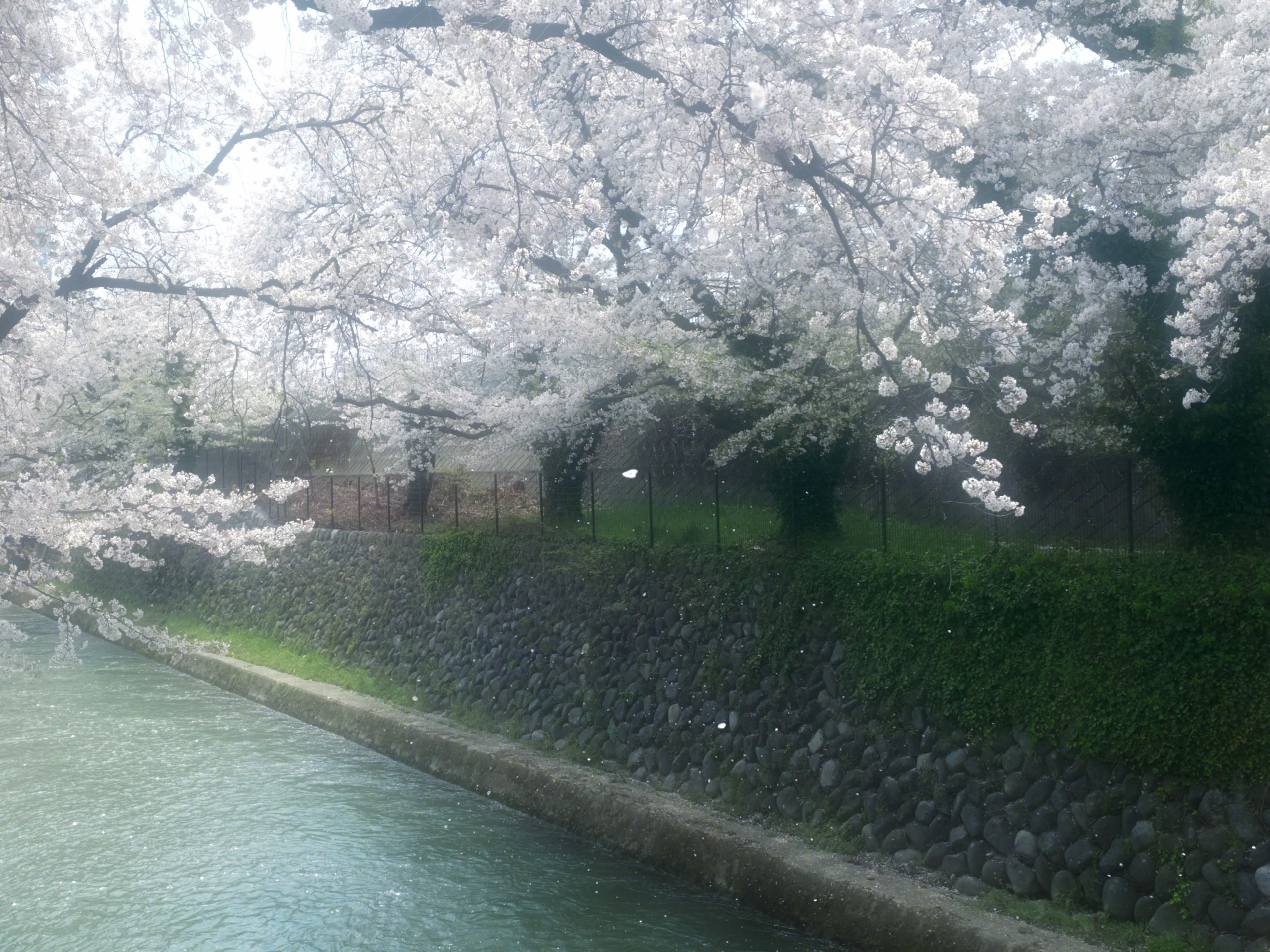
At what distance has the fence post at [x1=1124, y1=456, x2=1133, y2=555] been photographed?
7742 mm

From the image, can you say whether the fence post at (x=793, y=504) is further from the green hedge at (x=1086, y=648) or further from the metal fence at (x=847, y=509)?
the green hedge at (x=1086, y=648)

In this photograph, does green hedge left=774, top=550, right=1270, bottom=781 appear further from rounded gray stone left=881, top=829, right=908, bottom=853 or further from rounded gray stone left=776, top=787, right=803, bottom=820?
rounded gray stone left=776, top=787, right=803, bottom=820

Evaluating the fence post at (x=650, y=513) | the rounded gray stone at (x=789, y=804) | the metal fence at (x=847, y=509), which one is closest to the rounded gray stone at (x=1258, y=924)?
the metal fence at (x=847, y=509)

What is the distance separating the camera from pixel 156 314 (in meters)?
11.1

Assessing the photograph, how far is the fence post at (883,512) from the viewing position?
9.00 meters

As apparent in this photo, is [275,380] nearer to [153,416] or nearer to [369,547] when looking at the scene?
[369,547]

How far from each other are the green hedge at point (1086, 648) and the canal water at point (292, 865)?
6.60 feet

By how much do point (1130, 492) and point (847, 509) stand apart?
3.17 m

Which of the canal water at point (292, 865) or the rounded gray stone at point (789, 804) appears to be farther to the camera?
the rounded gray stone at point (789, 804)

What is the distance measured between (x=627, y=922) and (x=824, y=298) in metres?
5.59

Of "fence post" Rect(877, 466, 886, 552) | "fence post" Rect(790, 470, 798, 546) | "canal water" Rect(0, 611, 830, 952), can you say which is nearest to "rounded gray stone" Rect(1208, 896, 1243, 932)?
"canal water" Rect(0, 611, 830, 952)

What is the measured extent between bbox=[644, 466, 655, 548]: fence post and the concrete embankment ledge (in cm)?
254

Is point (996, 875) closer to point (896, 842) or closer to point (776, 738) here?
point (896, 842)

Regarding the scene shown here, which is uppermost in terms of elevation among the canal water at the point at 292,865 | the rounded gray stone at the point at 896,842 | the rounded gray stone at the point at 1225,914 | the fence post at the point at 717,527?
the fence post at the point at 717,527
